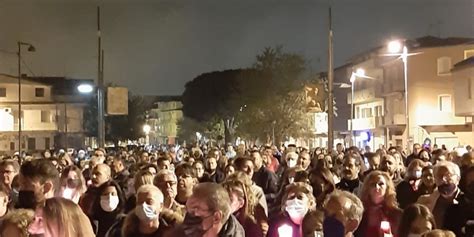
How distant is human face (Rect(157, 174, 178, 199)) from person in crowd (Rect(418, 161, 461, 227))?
8.15ft

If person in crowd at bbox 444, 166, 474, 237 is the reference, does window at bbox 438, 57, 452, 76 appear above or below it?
above

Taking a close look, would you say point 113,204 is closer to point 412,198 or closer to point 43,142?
point 412,198

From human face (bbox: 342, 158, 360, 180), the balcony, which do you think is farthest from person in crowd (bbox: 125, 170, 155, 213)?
the balcony

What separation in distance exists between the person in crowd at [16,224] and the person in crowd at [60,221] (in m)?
0.79

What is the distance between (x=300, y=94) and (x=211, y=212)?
54324 mm

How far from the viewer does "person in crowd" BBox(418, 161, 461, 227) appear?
8078 millimetres

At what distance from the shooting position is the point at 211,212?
17.0ft

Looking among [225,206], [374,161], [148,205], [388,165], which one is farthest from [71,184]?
[374,161]

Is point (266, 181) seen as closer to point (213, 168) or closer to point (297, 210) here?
point (213, 168)

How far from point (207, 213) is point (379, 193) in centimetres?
315

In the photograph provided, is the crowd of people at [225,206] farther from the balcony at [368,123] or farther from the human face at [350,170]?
the balcony at [368,123]

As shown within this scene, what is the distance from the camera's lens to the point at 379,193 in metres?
7.93

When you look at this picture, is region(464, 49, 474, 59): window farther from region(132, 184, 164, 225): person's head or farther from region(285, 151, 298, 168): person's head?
region(132, 184, 164, 225): person's head

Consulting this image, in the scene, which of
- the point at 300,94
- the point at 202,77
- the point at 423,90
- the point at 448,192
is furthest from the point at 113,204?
the point at 202,77
